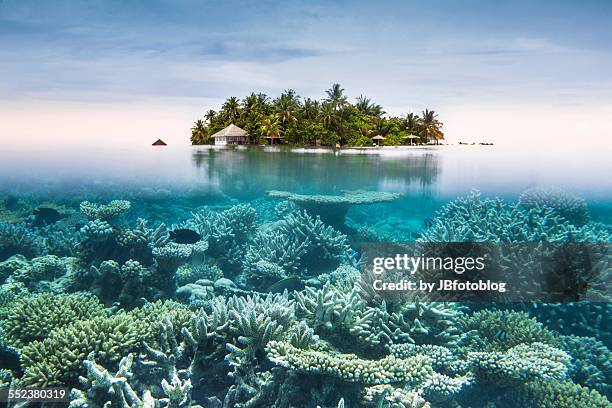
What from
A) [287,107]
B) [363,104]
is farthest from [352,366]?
[287,107]

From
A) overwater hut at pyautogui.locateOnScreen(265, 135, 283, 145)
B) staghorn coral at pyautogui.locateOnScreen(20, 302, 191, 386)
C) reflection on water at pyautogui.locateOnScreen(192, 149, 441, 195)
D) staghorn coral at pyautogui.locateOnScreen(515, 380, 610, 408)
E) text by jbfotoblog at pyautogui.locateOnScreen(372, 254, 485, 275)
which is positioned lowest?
staghorn coral at pyautogui.locateOnScreen(515, 380, 610, 408)

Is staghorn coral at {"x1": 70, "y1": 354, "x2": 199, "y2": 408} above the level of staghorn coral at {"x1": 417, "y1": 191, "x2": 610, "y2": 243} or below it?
below

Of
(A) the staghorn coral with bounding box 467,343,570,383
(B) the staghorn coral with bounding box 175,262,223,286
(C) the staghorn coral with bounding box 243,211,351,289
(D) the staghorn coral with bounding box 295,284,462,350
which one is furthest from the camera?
(B) the staghorn coral with bounding box 175,262,223,286

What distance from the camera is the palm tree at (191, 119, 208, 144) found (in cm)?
1215

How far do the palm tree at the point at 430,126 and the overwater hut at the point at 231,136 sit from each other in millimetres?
5234

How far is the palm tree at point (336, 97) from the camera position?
10.6m

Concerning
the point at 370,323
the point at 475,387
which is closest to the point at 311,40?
the point at 370,323

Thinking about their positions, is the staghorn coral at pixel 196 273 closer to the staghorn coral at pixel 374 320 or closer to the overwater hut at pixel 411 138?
the staghorn coral at pixel 374 320

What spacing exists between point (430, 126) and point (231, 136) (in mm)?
5878

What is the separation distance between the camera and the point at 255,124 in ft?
41.7

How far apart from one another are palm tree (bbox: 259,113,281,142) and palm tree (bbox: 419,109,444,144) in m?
4.17

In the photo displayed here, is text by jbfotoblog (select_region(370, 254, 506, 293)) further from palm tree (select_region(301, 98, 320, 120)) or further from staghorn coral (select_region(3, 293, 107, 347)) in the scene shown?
palm tree (select_region(301, 98, 320, 120))

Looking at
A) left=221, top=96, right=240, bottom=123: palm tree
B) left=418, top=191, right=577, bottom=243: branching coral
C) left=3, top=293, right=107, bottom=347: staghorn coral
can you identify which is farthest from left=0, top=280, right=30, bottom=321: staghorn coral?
left=418, top=191, right=577, bottom=243: branching coral

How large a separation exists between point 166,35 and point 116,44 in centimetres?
136
